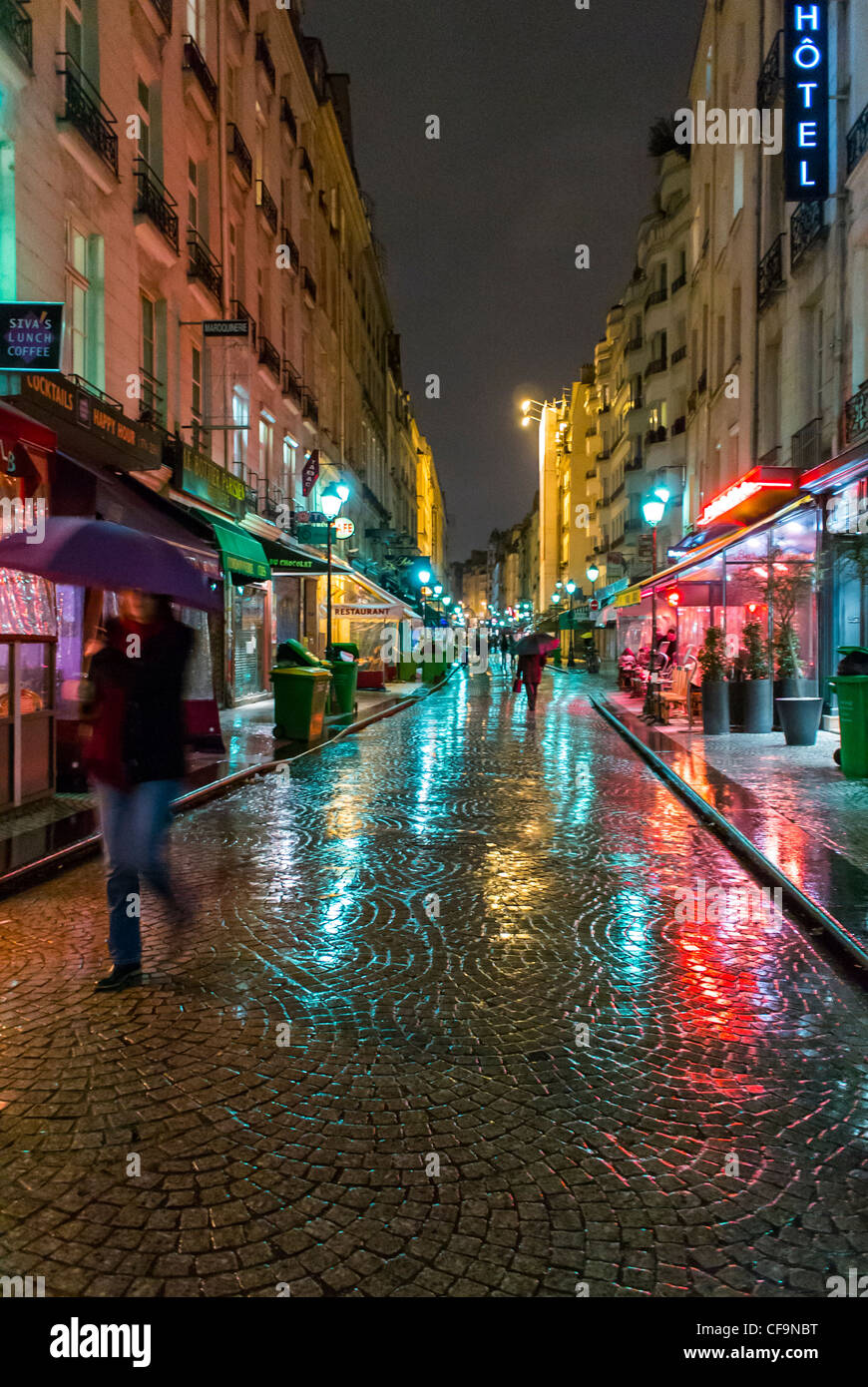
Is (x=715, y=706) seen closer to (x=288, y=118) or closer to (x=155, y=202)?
(x=155, y=202)

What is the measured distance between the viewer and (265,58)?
84.7 feet

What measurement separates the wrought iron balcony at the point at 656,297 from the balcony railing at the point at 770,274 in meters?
17.2

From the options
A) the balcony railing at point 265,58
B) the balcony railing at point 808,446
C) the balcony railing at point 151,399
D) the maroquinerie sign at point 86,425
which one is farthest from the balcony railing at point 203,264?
the balcony railing at point 808,446

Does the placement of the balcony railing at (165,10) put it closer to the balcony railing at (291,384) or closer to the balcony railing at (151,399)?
the balcony railing at (151,399)

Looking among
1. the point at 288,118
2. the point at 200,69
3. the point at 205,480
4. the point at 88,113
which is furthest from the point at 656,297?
the point at 88,113

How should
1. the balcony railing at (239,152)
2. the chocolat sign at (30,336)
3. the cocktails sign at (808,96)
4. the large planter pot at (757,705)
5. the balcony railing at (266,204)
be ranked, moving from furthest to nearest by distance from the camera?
the balcony railing at (266,204) < the balcony railing at (239,152) < the cocktails sign at (808,96) < the large planter pot at (757,705) < the chocolat sign at (30,336)

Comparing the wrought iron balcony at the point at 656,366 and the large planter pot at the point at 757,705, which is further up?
the wrought iron balcony at the point at 656,366

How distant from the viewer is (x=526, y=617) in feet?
377

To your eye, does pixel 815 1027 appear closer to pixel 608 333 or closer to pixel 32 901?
pixel 32 901

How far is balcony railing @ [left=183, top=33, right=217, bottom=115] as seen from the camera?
61.9 feet

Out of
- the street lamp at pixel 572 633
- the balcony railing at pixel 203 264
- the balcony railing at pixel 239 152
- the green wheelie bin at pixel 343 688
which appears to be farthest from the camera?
the street lamp at pixel 572 633

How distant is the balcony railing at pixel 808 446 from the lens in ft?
59.6

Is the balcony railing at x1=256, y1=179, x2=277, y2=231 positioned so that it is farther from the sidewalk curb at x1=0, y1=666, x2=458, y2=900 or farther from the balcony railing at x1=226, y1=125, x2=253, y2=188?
the sidewalk curb at x1=0, y1=666, x2=458, y2=900

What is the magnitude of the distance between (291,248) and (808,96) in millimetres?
17584
